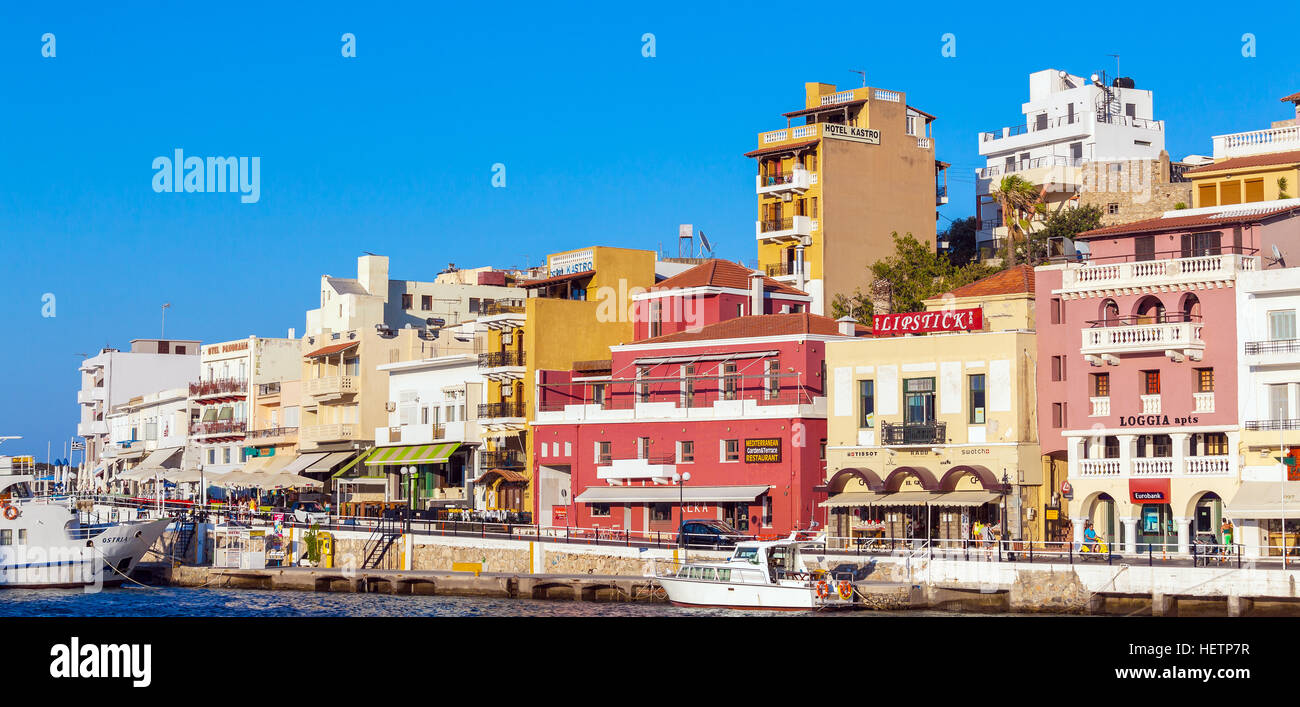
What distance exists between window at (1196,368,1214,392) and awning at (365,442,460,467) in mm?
39541

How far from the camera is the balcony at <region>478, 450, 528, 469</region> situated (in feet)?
262

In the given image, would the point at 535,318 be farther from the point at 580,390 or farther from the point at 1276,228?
the point at 1276,228

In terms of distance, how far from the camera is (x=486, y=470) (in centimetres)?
8056

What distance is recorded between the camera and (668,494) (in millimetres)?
68562

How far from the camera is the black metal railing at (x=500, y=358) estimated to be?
80438 mm

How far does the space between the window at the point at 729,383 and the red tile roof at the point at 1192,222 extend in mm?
15750

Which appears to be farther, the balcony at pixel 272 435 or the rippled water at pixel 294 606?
the balcony at pixel 272 435

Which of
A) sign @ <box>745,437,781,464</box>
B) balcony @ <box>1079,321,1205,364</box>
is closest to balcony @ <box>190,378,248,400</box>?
sign @ <box>745,437,781,464</box>

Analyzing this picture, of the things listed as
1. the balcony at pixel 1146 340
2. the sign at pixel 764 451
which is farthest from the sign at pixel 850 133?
the balcony at pixel 1146 340

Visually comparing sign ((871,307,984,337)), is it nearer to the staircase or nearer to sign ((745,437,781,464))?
sign ((745,437,781,464))

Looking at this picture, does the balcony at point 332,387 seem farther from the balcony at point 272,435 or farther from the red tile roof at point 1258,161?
the red tile roof at point 1258,161

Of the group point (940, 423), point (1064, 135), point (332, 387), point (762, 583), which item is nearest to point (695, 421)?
point (940, 423)
